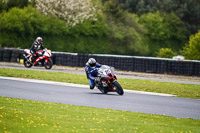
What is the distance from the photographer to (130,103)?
15.0 meters

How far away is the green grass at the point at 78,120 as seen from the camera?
9.47 metres

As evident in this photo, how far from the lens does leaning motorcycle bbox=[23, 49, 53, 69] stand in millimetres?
28297

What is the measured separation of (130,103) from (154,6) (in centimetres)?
7006

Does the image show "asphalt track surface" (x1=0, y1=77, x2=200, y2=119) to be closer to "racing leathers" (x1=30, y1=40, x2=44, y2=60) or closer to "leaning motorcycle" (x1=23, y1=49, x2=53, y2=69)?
"leaning motorcycle" (x1=23, y1=49, x2=53, y2=69)

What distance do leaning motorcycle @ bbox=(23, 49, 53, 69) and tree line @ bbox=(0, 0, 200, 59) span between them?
72.0 ft

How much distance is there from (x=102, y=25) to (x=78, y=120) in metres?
52.6

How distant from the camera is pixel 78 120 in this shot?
1054cm

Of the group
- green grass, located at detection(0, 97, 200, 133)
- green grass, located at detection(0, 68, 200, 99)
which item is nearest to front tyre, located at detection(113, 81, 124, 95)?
green grass, located at detection(0, 68, 200, 99)

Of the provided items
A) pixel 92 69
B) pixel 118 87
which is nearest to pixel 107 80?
pixel 118 87

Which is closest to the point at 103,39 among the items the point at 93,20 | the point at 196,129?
the point at 93,20

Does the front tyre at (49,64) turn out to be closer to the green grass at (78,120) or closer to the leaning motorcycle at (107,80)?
the leaning motorcycle at (107,80)

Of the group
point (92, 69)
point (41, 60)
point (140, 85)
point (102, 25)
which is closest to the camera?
point (92, 69)

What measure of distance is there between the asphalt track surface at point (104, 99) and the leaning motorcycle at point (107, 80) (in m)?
0.30

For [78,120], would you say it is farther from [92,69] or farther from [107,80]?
[92,69]
